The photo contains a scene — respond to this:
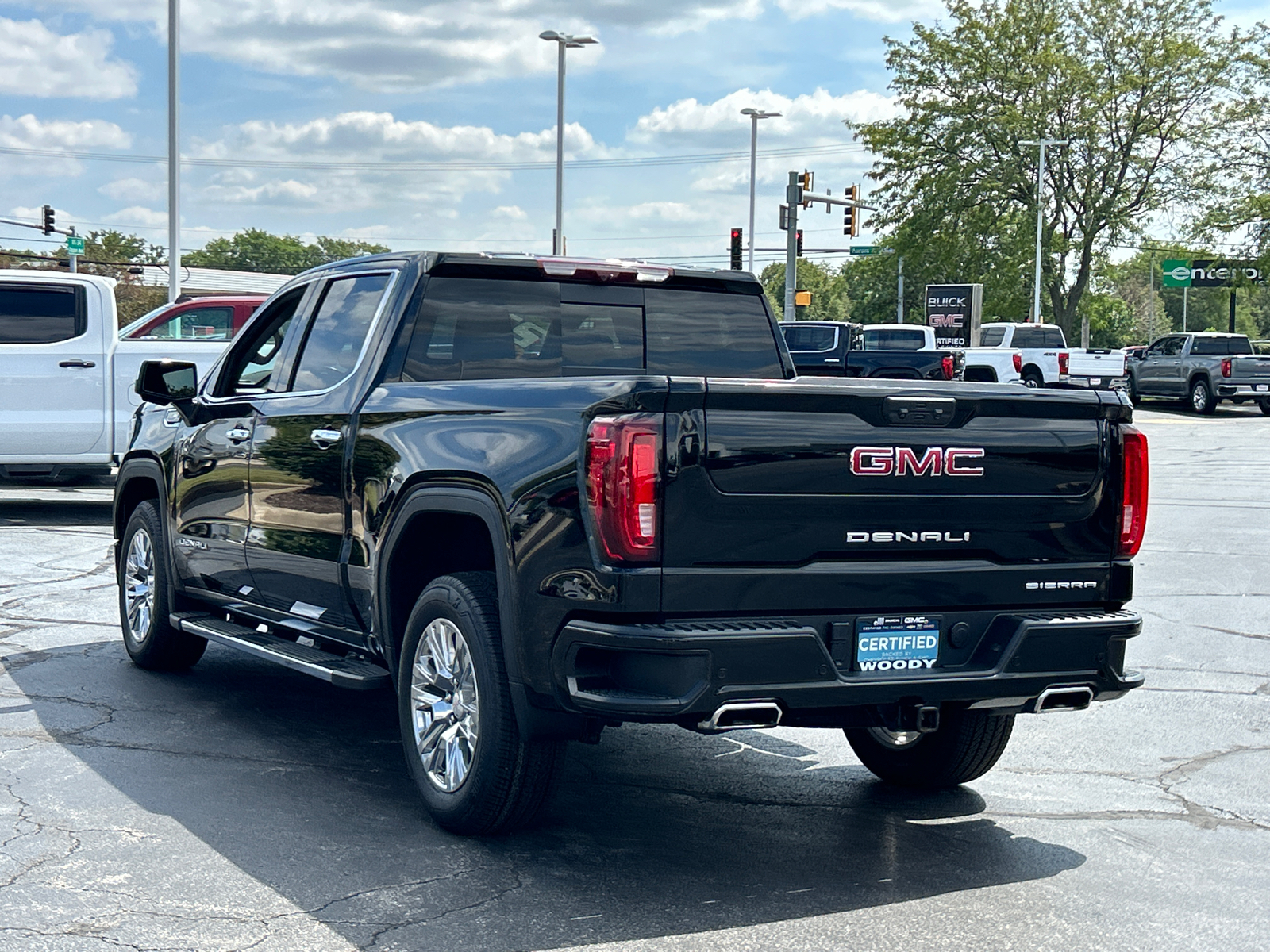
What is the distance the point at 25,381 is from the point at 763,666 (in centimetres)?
1119

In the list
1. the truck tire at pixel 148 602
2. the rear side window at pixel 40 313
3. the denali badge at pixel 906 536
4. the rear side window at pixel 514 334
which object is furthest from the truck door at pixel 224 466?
the rear side window at pixel 40 313

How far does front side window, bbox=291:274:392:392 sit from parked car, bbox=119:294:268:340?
32.3 ft

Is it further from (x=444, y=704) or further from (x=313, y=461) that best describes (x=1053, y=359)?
(x=444, y=704)

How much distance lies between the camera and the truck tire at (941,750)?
18.4 ft

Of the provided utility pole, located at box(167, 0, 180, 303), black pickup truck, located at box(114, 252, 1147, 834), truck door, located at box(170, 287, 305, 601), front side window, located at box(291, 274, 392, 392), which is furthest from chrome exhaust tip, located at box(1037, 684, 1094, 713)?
utility pole, located at box(167, 0, 180, 303)

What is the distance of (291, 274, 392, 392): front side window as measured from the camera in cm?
610

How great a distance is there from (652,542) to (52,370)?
11010mm

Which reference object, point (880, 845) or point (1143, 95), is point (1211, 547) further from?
point (1143, 95)

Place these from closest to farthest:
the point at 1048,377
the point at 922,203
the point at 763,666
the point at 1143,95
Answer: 1. the point at 763,666
2. the point at 1048,377
3. the point at 1143,95
4. the point at 922,203

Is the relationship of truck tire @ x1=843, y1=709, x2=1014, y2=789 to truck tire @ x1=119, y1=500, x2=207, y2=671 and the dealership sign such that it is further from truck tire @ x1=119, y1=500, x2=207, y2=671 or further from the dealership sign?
the dealership sign

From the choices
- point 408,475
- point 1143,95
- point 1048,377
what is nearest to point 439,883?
point 408,475

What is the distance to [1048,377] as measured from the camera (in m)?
38.2

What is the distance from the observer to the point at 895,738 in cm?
591

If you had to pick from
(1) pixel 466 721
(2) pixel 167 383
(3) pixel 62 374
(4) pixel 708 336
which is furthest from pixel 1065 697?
(3) pixel 62 374
